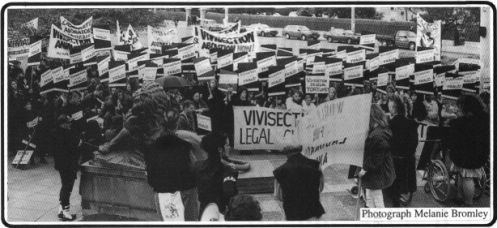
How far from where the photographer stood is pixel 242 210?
19.6ft

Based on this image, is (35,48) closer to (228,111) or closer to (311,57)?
(228,111)

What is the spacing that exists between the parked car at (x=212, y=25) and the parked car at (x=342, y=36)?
3.61ft

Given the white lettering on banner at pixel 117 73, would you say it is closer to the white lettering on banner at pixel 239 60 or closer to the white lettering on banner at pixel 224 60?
the white lettering on banner at pixel 224 60

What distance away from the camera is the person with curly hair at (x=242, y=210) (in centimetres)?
586

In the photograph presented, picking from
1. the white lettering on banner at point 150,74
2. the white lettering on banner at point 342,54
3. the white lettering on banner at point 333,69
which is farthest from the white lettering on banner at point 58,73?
the white lettering on banner at point 342,54

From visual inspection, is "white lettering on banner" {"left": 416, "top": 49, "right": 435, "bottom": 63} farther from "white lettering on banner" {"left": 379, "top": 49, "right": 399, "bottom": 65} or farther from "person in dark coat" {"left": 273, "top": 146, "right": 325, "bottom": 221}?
"person in dark coat" {"left": 273, "top": 146, "right": 325, "bottom": 221}

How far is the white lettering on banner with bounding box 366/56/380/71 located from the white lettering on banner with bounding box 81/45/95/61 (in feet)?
9.45

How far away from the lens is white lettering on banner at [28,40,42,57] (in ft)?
20.0

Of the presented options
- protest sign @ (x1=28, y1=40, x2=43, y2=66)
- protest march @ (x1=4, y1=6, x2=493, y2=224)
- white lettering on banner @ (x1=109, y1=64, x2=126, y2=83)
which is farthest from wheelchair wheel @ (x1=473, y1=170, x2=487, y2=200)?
protest sign @ (x1=28, y1=40, x2=43, y2=66)

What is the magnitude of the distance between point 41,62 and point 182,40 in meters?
1.50

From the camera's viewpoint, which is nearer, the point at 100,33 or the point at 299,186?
the point at 299,186

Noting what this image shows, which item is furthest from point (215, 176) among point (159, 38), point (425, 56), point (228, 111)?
point (425, 56)

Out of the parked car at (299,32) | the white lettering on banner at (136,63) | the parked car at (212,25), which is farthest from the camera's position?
the white lettering on banner at (136,63)

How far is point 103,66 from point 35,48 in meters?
0.75
